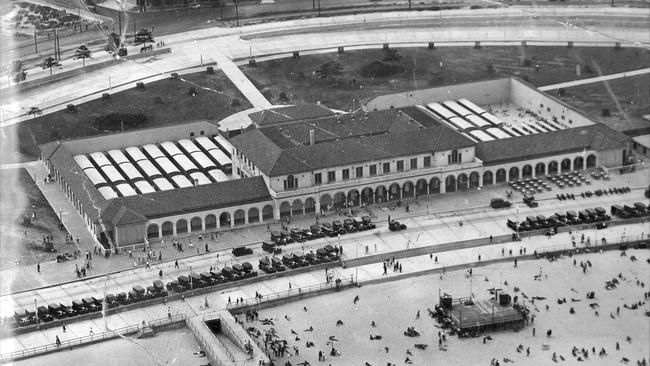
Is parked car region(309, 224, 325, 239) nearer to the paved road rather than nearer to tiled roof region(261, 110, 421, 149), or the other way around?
the paved road

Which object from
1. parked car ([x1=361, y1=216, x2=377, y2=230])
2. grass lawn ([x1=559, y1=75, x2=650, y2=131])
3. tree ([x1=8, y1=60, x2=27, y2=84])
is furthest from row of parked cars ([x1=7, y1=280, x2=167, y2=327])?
grass lawn ([x1=559, y1=75, x2=650, y2=131])

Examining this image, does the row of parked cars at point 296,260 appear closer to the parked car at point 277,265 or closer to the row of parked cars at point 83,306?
the parked car at point 277,265

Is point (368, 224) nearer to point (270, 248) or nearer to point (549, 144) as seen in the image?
point (270, 248)

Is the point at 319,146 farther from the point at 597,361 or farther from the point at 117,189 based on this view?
the point at 597,361

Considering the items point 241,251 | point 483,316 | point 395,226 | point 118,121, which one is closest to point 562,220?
point 395,226

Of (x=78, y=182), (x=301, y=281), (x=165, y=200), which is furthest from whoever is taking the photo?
(x=78, y=182)

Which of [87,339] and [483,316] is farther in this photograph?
[483,316]

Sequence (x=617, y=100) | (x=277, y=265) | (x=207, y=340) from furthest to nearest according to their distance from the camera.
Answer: (x=617, y=100)
(x=277, y=265)
(x=207, y=340)
